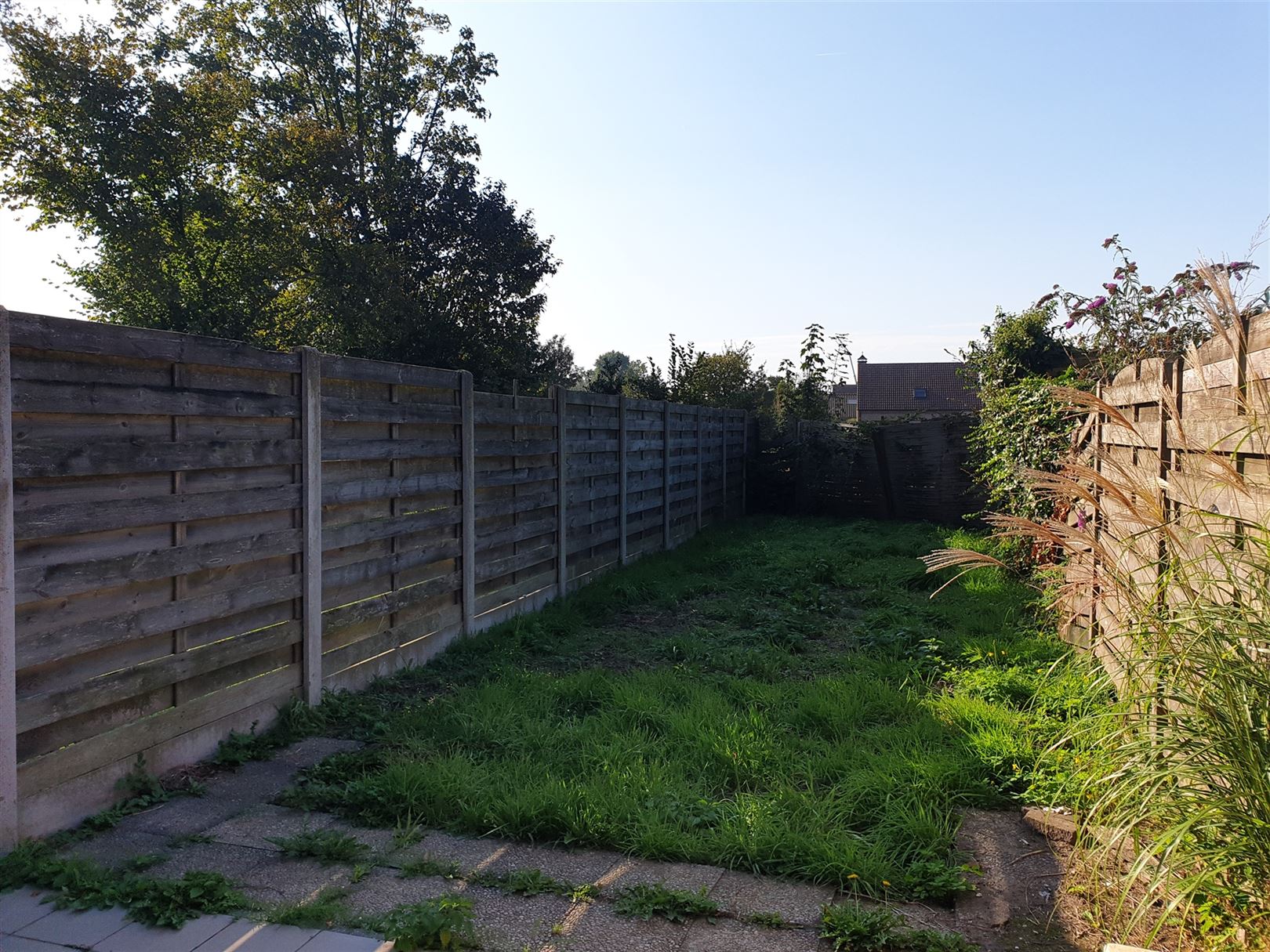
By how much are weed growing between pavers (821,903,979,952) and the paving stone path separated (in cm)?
5

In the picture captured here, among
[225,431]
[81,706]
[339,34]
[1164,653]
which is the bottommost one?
[81,706]

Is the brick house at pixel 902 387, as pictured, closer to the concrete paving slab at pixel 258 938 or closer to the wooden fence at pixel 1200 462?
the wooden fence at pixel 1200 462

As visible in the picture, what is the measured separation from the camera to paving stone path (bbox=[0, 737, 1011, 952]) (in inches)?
93.5

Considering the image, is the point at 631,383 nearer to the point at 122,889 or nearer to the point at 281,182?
the point at 281,182

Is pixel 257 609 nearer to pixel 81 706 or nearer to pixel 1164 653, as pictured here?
pixel 81 706

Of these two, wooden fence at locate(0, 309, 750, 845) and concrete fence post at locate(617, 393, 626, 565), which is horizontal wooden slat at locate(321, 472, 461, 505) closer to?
wooden fence at locate(0, 309, 750, 845)

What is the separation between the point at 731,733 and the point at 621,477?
5.16 metres

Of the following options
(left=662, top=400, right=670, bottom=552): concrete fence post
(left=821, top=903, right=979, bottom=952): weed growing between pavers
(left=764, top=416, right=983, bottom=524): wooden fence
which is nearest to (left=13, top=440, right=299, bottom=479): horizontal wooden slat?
(left=821, top=903, right=979, bottom=952): weed growing between pavers

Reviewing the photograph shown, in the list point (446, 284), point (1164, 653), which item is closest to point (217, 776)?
point (1164, 653)

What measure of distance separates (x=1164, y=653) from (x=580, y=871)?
192 centimetres

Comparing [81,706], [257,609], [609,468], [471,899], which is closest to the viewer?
[471,899]

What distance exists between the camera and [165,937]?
2.38 meters

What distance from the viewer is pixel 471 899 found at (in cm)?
262

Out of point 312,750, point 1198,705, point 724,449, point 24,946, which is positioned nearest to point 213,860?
point 24,946
